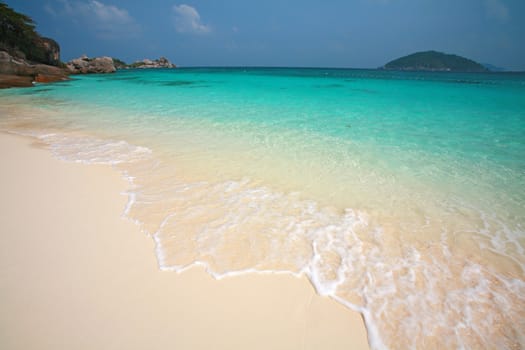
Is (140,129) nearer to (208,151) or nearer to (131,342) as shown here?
(208,151)

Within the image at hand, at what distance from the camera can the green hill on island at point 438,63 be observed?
463 ft

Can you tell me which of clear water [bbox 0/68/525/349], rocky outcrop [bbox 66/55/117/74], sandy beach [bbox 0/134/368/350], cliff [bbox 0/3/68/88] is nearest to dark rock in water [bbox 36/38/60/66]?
cliff [bbox 0/3/68/88]

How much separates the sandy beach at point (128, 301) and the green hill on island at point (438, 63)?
7272 inches

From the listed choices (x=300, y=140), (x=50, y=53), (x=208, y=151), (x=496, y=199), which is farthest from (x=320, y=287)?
(x=50, y=53)

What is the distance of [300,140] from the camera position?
738 centimetres

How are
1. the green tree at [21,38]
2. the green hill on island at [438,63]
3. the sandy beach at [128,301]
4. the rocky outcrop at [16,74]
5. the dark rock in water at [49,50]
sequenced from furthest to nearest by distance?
the green hill on island at [438,63] < the dark rock in water at [49,50] < the green tree at [21,38] < the rocky outcrop at [16,74] < the sandy beach at [128,301]

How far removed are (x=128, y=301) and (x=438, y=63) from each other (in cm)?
19239

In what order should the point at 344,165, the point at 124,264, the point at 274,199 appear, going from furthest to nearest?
the point at 344,165, the point at 274,199, the point at 124,264

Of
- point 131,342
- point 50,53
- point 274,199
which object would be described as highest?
point 50,53

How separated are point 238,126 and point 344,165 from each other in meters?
4.74

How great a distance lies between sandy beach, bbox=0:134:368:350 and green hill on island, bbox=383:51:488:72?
18471cm

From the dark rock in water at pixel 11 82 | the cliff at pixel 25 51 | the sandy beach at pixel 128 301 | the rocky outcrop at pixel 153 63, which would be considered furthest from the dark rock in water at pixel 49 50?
the rocky outcrop at pixel 153 63

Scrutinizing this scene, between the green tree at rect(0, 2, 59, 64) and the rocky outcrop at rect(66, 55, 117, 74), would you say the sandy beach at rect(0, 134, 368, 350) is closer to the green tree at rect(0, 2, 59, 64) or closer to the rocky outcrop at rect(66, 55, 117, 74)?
the green tree at rect(0, 2, 59, 64)

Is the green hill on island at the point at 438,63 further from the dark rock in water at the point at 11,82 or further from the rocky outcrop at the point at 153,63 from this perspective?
the dark rock in water at the point at 11,82
